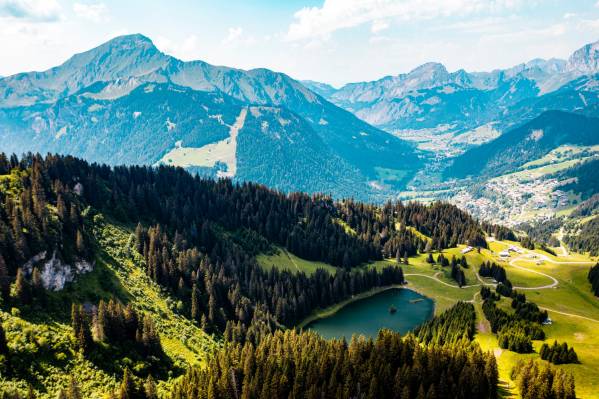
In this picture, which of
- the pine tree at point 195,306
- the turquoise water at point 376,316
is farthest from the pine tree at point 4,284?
the turquoise water at point 376,316

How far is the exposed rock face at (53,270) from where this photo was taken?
108250 millimetres

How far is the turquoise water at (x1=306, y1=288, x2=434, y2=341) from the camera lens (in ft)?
505

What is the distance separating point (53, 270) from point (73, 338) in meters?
24.8

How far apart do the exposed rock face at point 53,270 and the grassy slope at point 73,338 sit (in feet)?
7.27

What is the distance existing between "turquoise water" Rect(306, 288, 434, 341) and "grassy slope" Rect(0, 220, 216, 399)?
156 feet

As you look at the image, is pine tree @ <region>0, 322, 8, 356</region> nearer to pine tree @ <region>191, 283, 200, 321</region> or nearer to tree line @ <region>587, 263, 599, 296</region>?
pine tree @ <region>191, 283, 200, 321</region>

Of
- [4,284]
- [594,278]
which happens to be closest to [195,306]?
[4,284]

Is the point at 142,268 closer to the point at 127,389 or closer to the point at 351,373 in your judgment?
the point at 127,389

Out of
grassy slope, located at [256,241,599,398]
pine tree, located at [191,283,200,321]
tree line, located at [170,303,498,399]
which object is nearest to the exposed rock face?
pine tree, located at [191,283,200,321]

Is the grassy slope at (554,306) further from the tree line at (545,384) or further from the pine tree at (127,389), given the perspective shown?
the pine tree at (127,389)

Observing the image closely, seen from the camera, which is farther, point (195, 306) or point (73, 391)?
point (195, 306)

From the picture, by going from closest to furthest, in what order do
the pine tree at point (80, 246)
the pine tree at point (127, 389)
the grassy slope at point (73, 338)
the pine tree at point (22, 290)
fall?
1. the pine tree at point (127, 389)
2. the grassy slope at point (73, 338)
3. the pine tree at point (22, 290)
4. the pine tree at point (80, 246)

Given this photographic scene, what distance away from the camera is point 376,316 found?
166m

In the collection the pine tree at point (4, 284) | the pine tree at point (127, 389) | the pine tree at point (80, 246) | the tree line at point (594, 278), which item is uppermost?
the pine tree at point (80, 246)
